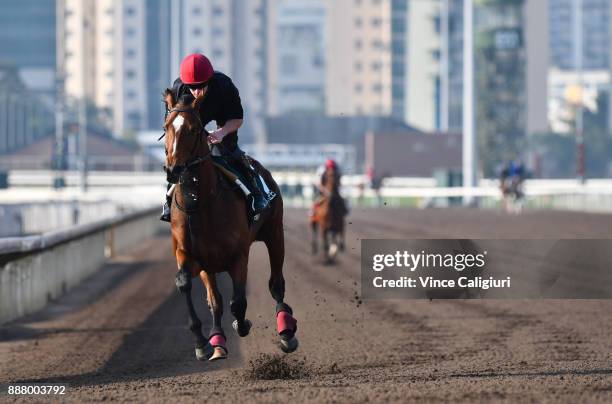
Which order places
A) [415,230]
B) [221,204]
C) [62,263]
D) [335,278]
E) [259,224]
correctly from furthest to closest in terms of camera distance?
1. [415,230]
2. [335,278]
3. [62,263]
4. [259,224]
5. [221,204]

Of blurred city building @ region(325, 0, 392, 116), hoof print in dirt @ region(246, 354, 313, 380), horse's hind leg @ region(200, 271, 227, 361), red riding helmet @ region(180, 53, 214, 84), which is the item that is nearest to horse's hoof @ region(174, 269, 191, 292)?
horse's hind leg @ region(200, 271, 227, 361)

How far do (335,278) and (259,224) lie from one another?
1079cm

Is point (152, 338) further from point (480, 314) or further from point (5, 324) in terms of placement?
point (480, 314)

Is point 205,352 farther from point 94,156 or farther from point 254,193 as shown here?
point 94,156

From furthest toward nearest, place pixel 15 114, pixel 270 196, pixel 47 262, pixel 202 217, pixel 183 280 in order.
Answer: pixel 15 114 → pixel 47 262 → pixel 270 196 → pixel 183 280 → pixel 202 217

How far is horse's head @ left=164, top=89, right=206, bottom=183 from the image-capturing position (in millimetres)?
9172

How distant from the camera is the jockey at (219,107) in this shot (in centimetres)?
1002

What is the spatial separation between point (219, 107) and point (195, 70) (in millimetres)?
518

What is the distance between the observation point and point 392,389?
28.9 ft

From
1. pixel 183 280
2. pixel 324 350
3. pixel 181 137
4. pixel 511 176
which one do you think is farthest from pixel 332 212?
pixel 511 176

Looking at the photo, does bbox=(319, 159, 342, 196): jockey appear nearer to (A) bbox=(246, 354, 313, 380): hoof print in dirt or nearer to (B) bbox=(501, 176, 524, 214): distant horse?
(A) bbox=(246, 354, 313, 380): hoof print in dirt

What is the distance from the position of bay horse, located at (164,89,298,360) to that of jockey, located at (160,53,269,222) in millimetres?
256

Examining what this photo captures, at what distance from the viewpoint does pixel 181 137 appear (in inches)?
363

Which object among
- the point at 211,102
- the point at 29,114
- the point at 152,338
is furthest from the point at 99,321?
the point at 29,114
